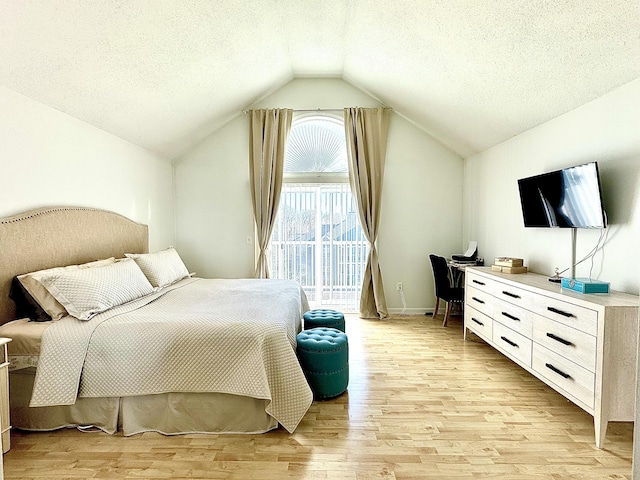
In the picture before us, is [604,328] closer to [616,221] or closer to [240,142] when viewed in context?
[616,221]

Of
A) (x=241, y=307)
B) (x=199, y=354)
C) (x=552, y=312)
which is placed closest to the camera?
(x=199, y=354)

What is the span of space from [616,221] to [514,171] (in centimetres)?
143

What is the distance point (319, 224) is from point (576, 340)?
3382 millimetres

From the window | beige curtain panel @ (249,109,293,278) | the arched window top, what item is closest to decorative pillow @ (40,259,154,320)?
beige curtain panel @ (249,109,293,278)

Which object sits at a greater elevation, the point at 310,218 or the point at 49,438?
the point at 310,218

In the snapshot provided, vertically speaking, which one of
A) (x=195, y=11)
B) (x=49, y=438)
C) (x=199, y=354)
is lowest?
(x=49, y=438)

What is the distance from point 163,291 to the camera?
3.28 metres

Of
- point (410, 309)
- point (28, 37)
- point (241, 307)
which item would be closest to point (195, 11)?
point (28, 37)

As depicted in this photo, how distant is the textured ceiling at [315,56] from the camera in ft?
7.25

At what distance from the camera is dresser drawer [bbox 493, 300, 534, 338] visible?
2.75 metres

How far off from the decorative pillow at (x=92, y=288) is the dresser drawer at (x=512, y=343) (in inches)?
118

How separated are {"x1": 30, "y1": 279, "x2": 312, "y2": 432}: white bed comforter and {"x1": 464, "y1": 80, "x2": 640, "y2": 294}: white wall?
2.27 meters

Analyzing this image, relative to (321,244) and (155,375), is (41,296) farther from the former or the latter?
(321,244)

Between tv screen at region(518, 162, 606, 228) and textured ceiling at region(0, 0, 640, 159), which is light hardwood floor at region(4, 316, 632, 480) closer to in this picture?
tv screen at region(518, 162, 606, 228)
